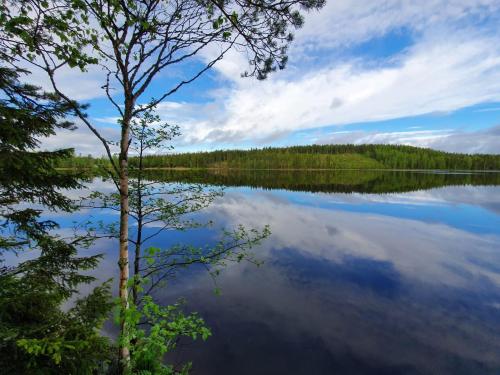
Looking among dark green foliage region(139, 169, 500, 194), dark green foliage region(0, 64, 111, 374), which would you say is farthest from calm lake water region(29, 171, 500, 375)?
dark green foliage region(139, 169, 500, 194)

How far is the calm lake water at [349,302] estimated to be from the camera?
10.0 meters

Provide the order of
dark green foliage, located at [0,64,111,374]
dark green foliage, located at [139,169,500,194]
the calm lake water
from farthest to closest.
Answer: dark green foliage, located at [139,169,500,194] → the calm lake water → dark green foliage, located at [0,64,111,374]

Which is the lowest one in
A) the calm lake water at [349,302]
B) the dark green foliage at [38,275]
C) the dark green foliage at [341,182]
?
the calm lake water at [349,302]

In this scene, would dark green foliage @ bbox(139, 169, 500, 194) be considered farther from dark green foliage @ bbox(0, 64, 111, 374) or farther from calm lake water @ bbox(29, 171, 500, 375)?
calm lake water @ bbox(29, 171, 500, 375)

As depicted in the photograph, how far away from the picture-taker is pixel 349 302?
46.1 feet

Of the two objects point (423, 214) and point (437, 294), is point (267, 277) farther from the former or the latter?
point (423, 214)

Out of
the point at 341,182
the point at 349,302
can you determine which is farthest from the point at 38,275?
the point at 341,182

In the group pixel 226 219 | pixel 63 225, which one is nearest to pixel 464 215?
pixel 226 219

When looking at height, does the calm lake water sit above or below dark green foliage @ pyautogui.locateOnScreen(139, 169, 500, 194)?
below

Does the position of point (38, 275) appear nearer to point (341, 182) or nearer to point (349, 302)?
point (349, 302)

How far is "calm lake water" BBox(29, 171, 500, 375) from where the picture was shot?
10.0m

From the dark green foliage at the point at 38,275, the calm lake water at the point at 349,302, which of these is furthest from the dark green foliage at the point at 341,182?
the calm lake water at the point at 349,302

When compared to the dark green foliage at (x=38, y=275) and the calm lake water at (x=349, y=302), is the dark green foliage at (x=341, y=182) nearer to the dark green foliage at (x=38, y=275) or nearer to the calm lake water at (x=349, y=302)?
the dark green foliage at (x=38, y=275)

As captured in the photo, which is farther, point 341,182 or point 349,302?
point 341,182
